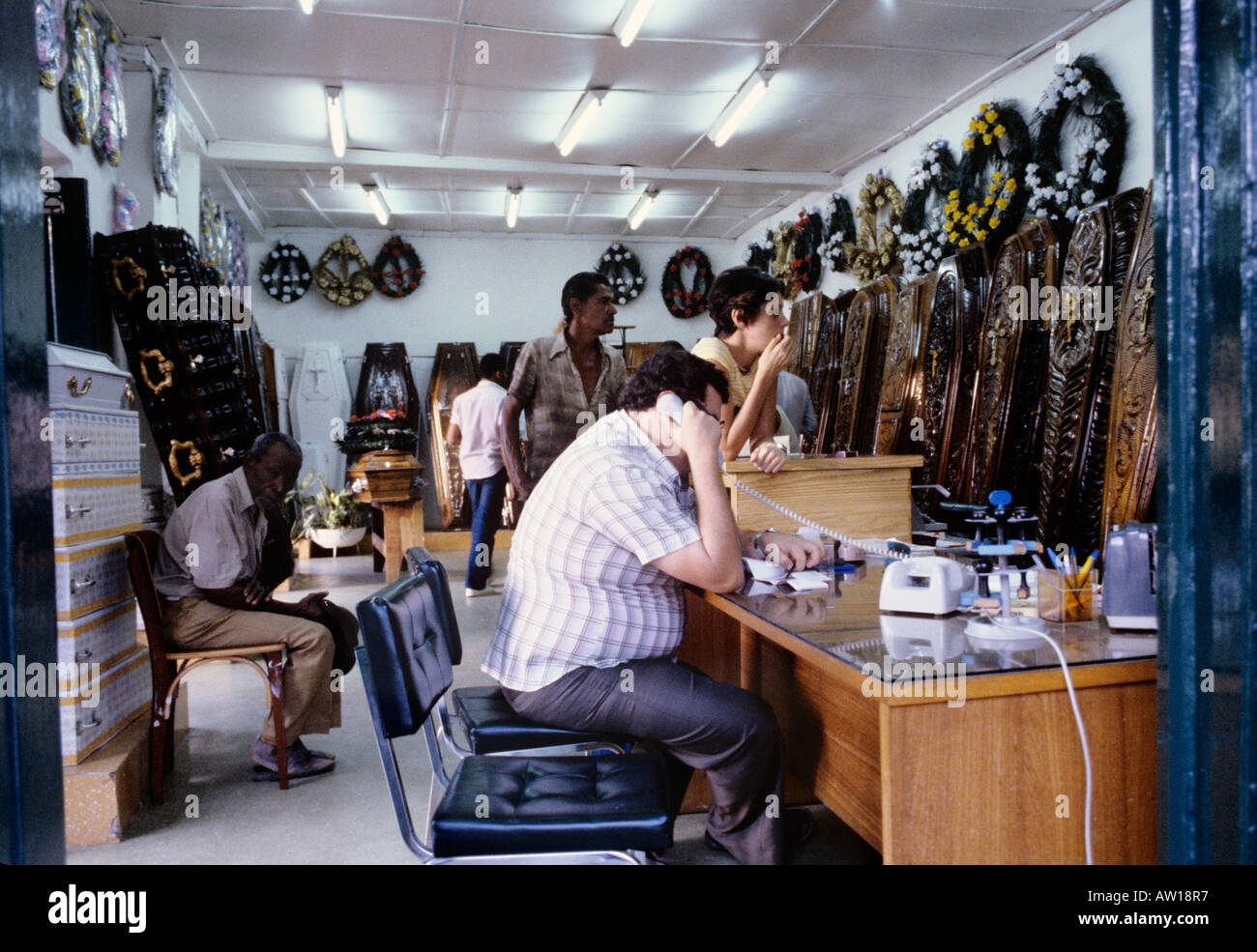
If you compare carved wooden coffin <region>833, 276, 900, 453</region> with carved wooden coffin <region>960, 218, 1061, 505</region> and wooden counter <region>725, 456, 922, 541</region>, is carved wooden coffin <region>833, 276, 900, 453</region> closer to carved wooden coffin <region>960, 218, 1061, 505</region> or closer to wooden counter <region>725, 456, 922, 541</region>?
carved wooden coffin <region>960, 218, 1061, 505</region>

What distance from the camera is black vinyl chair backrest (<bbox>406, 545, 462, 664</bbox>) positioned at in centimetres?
229

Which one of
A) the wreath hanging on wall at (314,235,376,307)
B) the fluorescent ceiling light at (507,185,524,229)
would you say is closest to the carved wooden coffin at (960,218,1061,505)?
the fluorescent ceiling light at (507,185,524,229)

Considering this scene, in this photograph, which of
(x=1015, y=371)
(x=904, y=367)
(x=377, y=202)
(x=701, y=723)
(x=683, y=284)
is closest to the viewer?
(x=701, y=723)

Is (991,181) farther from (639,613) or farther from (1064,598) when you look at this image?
(639,613)

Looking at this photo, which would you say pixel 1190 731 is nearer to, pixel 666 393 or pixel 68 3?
pixel 666 393

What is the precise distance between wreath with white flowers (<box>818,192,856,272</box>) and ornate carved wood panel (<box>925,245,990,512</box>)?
212 cm

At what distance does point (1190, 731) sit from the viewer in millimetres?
1212

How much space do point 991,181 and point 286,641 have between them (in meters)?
5.65

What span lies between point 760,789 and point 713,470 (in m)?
0.75

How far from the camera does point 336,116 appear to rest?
22.8 ft

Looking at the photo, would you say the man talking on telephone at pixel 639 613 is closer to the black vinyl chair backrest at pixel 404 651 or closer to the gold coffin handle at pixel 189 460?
the black vinyl chair backrest at pixel 404 651

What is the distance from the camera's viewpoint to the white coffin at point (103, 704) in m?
2.82

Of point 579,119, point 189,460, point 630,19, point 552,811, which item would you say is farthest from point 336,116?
point 552,811

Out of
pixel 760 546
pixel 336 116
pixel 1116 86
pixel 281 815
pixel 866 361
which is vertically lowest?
pixel 281 815
